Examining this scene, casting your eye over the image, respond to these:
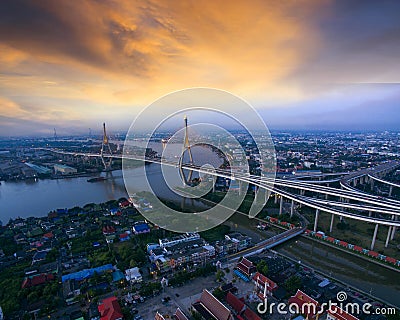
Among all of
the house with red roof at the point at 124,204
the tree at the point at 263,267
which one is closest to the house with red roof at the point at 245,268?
the tree at the point at 263,267

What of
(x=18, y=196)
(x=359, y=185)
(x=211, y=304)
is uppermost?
(x=359, y=185)

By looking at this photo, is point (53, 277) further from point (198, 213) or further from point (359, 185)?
point (359, 185)

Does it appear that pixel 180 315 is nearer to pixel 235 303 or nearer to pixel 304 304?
pixel 235 303

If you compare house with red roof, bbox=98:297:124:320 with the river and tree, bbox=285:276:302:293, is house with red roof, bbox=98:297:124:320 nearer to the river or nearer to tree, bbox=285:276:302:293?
tree, bbox=285:276:302:293

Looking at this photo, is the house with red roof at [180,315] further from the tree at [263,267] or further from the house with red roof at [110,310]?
the tree at [263,267]

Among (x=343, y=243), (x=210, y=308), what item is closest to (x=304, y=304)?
(x=210, y=308)

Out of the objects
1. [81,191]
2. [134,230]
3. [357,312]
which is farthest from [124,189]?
[357,312]
